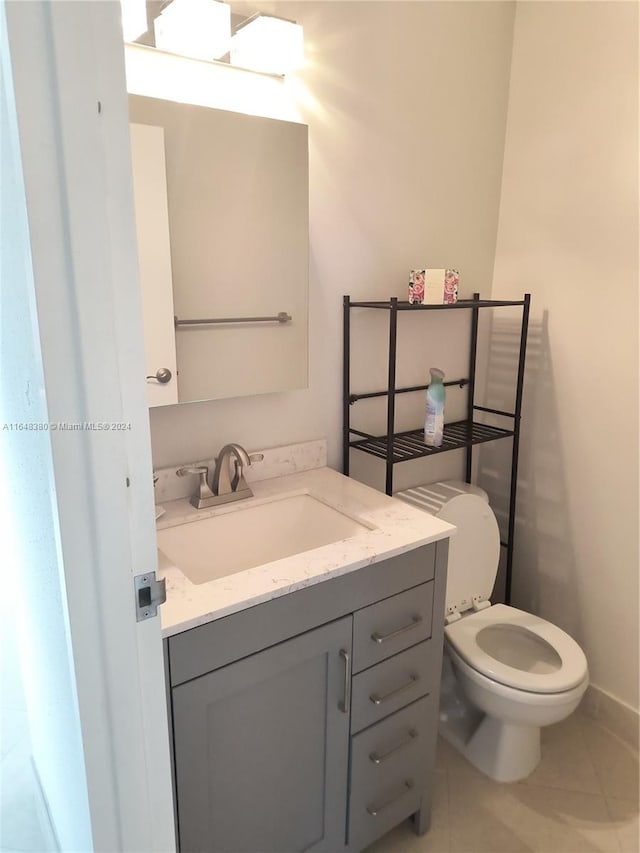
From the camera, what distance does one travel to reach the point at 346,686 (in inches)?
50.9

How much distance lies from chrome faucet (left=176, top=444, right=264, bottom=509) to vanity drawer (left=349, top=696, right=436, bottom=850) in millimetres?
657

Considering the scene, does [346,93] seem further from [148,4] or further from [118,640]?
[118,640]

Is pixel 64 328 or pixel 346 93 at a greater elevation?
pixel 346 93

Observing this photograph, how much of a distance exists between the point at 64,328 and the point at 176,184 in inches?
34.0

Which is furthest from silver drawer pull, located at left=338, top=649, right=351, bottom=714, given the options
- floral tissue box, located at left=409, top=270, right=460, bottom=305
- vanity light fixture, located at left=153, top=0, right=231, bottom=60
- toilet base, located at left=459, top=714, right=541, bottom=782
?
vanity light fixture, located at left=153, top=0, right=231, bottom=60

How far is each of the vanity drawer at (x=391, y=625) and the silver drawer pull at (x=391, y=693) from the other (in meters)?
0.09

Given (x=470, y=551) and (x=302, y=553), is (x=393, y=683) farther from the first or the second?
(x=470, y=551)

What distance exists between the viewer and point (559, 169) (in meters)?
1.87

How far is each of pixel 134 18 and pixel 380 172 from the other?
758 mm

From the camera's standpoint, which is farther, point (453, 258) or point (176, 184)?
point (453, 258)

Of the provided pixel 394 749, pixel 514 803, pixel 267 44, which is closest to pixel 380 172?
pixel 267 44

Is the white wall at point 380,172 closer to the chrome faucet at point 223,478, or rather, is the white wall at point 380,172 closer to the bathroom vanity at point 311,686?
the chrome faucet at point 223,478

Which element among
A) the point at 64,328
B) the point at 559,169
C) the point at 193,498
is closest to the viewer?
the point at 64,328

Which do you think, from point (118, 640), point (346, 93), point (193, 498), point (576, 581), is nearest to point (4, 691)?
point (193, 498)
